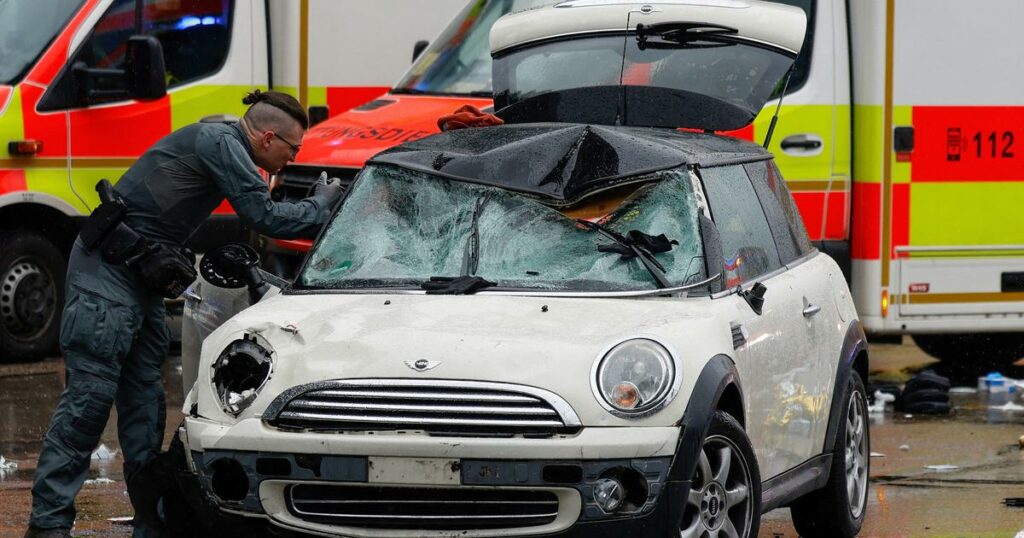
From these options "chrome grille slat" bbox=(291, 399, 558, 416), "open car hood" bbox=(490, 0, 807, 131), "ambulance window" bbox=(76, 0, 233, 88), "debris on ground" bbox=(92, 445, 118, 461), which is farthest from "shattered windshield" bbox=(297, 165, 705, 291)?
"ambulance window" bbox=(76, 0, 233, 88)

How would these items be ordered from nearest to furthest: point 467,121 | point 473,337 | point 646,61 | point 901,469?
point 473,337 < point 467,121 < point 901,469 < point 646,61

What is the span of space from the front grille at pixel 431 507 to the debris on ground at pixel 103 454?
330 cm

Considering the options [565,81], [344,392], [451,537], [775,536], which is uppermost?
[565,81]

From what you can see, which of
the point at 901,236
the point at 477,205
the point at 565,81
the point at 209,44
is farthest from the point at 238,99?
the point at 477,205

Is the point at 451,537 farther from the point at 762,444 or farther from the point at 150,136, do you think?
the point at 150,136

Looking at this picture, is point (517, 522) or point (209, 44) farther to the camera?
point (209, 44)

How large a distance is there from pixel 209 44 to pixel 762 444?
6.63m

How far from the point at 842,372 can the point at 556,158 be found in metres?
1.37

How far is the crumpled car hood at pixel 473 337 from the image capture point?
17.3 ft

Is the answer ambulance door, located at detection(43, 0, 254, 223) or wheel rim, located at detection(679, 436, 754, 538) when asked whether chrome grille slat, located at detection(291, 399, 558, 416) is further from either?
ambulance door, located at detection(43, 0, 254, 223)

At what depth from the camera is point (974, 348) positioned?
11.9 m

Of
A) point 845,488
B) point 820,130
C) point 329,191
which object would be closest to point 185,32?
point 820,130

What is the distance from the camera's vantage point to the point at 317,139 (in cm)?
1005

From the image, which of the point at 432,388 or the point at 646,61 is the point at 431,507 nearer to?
the point at 432,388
